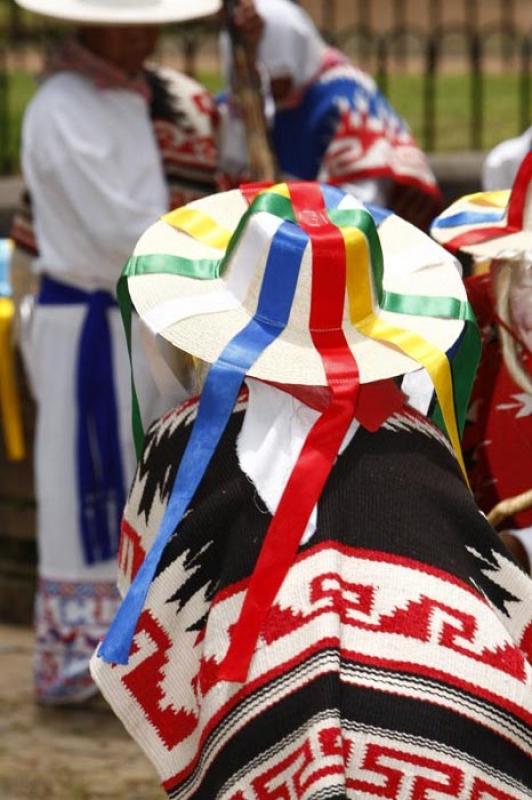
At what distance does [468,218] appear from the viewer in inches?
147

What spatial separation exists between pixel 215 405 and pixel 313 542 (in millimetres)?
259

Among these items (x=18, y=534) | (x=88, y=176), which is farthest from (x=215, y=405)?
(x=18, y=534)

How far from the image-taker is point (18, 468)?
6.46 meters

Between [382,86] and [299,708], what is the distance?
7425mm

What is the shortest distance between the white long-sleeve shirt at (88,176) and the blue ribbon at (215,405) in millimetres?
2564

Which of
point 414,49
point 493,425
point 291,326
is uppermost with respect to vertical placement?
point 291,326

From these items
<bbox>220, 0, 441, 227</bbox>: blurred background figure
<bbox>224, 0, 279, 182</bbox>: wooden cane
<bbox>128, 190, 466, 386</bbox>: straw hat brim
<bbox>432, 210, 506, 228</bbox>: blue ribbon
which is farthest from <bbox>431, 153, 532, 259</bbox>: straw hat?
<bbox>220, 0, 441, 227</bbox>: blurred background figure

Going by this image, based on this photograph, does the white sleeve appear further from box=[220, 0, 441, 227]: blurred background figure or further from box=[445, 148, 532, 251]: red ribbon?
box=[445, 148, 532, 251]: red ribbon

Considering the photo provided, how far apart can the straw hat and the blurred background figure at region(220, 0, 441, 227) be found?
95.1 inches

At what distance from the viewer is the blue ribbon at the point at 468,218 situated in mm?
3677

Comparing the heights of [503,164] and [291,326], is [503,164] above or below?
below

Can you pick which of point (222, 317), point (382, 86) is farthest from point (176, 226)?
point (382, 86)

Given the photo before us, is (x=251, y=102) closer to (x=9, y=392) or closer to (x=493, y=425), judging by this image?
(x=9, y=392)

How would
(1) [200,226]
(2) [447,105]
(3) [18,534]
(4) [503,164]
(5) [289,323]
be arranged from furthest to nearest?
(2) [447,105]
(3) [18,534]
(4) [503,164]
(1) [200,226]
(5) [289,323]
